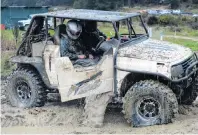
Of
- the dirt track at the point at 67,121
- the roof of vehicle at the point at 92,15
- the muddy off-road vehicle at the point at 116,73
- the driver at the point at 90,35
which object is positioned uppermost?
the roof of vehicle at the point at 92,15

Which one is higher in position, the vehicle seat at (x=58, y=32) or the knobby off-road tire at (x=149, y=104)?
the vehicle seat at (x=58, y=32)

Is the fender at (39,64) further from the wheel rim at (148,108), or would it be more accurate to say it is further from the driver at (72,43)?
the wheel rim at (148,108)

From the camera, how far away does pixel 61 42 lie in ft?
28.2

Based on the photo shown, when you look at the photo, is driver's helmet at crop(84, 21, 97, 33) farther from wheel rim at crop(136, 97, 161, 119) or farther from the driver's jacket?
wheel rim at crop(136, 97, 161, 119)

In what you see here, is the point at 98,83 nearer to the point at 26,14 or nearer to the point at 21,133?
the point at 21,133

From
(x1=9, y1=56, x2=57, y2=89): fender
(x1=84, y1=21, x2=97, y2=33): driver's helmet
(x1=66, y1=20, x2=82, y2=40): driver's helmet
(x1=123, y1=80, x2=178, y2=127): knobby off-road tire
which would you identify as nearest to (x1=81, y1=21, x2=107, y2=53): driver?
(x1=84, y1=21, x2=97, y2=33): driver's helmet

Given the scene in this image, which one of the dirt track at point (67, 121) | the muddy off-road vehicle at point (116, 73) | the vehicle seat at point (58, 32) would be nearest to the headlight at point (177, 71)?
the muddy off-road vehicle at point (116, 73)

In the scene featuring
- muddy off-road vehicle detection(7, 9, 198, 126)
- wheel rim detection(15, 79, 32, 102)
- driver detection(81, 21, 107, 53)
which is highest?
driver detection(81, 21, 107, 53)

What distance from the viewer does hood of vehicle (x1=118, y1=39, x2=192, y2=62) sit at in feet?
24.6

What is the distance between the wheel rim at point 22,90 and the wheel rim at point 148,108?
248 centimetres

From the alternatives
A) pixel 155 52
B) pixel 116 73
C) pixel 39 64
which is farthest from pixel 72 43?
pixel 155 52

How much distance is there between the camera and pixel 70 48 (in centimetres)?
855

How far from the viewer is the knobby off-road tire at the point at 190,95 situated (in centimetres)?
846

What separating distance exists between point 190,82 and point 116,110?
156 cm
